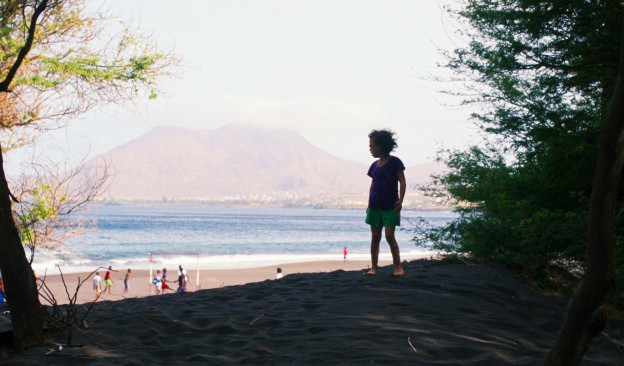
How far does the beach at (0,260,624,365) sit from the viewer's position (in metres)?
5.15

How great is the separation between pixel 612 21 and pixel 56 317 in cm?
742

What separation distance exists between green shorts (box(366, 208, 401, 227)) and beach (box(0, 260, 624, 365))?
77 centimetres

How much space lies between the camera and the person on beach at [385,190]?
846 centimetres

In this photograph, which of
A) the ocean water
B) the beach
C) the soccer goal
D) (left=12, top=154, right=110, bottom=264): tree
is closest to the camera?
the beach

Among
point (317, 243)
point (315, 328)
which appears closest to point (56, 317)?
point (315, 328)

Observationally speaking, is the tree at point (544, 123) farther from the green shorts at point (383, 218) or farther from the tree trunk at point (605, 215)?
the tree trunk at point (605, 215)

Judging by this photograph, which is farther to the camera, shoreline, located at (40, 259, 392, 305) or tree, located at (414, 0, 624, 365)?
shoreline, located at (40, 259, 392, 305)

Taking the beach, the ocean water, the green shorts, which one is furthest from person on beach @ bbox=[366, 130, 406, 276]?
the ocean water

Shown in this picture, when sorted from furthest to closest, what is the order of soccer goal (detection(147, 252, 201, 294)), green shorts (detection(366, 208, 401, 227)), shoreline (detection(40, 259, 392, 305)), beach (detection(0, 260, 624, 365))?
soccer goal (detection(147, 252, 201, 294)), shoreline (detection(40, 259, 392, 305)), green shorts (detection(366, 208, 401, 227)), beach (detection(0, 260, 624, 365))

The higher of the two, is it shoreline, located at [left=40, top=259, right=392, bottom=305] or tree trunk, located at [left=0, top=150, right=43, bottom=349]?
tree trunk, located at [left=0, top=150, right=43, bottom=349]

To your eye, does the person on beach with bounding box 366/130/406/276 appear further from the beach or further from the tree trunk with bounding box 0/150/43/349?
the tree trunk with bounding box 0/150/43/349

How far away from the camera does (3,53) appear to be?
492 inches

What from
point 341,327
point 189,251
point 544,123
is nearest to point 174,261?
point 189,251

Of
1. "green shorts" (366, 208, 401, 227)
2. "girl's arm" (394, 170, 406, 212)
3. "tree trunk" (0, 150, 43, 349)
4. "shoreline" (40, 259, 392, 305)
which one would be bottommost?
"shoreline" (40, 259, 392, 305)
